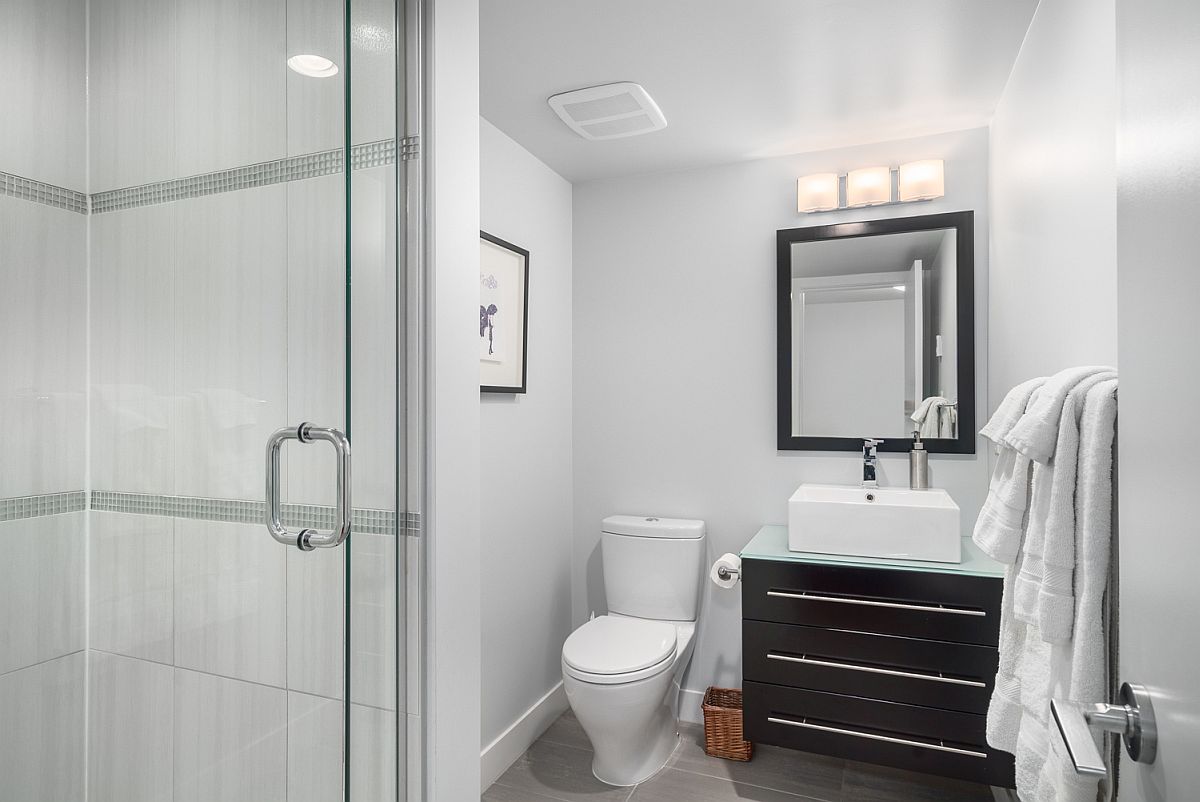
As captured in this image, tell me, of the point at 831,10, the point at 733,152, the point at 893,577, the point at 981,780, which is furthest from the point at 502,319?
the point at 981,780

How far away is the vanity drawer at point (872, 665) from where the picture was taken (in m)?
2.09

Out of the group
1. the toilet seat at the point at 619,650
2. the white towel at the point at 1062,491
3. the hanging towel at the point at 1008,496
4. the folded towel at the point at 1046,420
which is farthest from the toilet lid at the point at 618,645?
the folded towel at the point at 1046,420

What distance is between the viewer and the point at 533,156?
2816mm

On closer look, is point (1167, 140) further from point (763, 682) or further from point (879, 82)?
point (763, 682)

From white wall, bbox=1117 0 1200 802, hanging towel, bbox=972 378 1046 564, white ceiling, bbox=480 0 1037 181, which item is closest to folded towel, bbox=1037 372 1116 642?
hanging towel, bbox=972 378 1046 564

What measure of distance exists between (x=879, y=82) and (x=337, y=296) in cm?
193

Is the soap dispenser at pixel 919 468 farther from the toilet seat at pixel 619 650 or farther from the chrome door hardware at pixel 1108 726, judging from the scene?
the chrome door hardware at pixel 1108 726

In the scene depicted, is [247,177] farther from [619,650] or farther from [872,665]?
[872,665]

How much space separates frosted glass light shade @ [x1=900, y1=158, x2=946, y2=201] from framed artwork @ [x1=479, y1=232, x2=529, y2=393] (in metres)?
1.46

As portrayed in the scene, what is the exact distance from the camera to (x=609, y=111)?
2389 mm

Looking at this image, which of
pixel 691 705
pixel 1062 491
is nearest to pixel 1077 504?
pixel 1062 491

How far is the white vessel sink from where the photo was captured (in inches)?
86.7

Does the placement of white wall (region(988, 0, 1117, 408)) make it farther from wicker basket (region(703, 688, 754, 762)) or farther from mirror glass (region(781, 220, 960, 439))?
wicker basket (region(703, 688, 754, 762))

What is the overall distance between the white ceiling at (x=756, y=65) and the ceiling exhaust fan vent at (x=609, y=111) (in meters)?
0.04
